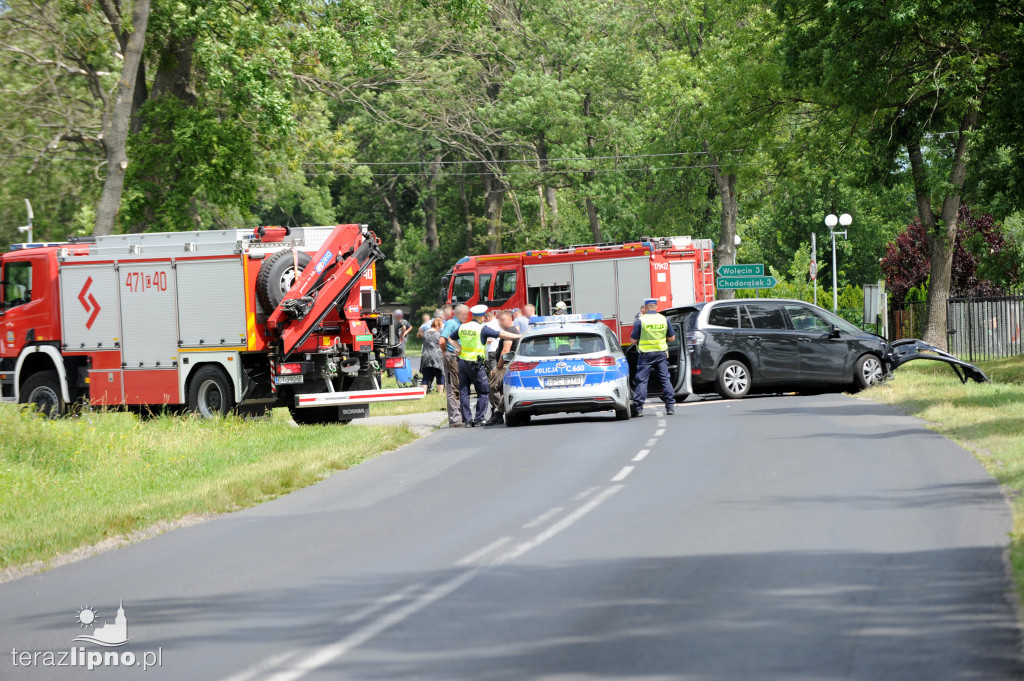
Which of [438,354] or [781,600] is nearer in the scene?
[781,600]

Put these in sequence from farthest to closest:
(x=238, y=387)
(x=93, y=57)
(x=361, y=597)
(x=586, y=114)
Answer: (x=586, y=114)
(x=93, y=57)
(x=238, y=387)
(x=361, y=597)

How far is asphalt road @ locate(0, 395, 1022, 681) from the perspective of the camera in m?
6.38

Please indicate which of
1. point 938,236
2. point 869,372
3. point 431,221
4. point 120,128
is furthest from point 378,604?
point 431,221

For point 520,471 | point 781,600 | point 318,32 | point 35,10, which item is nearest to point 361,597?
point 781,600

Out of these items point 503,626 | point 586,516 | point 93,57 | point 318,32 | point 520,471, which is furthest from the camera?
point 93,57

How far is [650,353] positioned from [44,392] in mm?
11245

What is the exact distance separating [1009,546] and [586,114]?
45.5 metres

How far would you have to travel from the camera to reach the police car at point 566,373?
1967 cm

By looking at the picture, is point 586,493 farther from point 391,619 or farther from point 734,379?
point 734,379

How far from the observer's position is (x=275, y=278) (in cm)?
2138

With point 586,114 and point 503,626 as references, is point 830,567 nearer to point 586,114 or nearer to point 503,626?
point 503,626

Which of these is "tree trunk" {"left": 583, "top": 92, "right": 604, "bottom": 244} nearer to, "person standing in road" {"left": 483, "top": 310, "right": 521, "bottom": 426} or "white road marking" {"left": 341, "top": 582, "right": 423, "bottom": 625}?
"person standing in road" {"left": 483, "top": 310, "right": 521, "bottom": 426}

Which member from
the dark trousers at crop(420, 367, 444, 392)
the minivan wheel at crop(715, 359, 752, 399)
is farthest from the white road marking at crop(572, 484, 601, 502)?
the dark trousers at crop(420, 367, 444, 392)

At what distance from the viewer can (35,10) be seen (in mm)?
30438
